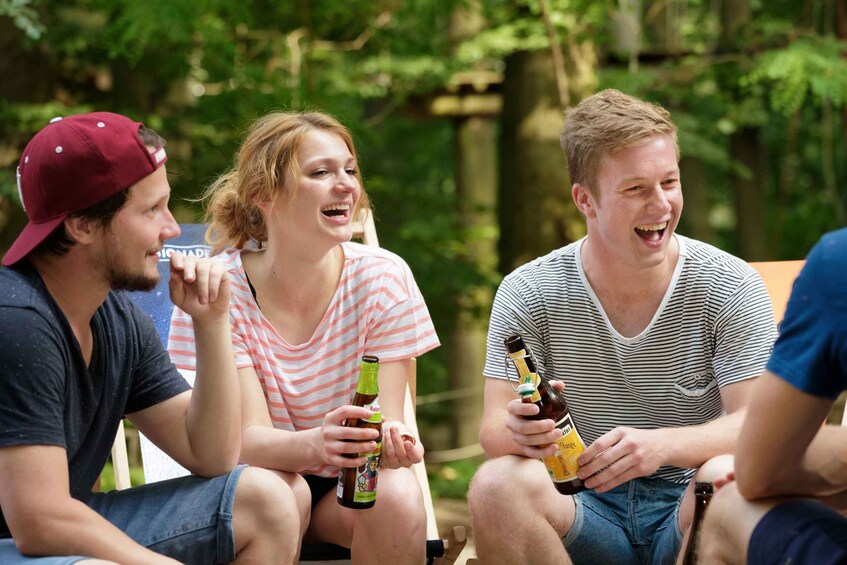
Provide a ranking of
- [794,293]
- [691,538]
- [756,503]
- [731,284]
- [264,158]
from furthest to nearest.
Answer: [264,158]
[731,284]
[691,538]
[756,503]
[794,293]

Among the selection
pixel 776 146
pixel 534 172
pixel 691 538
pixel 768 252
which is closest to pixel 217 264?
pixel 691 538

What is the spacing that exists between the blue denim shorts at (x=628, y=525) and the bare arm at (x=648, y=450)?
170 millimetres

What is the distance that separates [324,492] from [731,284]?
120 cm

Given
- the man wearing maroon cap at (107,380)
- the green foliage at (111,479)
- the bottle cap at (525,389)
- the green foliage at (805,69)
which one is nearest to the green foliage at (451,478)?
the green foliage at (111,479)

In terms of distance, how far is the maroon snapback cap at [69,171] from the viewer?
2.25 meters

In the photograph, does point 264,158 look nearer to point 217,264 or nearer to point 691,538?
point 217,264

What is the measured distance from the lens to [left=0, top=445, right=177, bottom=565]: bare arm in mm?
2109

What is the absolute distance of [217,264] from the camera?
8.45 feet

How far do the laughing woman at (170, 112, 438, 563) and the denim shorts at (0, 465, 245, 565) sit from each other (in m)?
0.34

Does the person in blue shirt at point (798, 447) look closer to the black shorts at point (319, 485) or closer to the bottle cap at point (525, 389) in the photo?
the bottle cap at point (525, 389)

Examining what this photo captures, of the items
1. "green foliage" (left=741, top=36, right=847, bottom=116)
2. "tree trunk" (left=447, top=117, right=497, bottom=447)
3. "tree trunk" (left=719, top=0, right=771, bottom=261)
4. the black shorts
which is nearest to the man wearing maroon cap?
→ the black shorts

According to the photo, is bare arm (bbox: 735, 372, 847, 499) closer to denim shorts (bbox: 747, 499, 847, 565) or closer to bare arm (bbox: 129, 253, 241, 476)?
denim shorts (bbox: 747, 499, 847, 565)

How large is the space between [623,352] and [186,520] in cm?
118

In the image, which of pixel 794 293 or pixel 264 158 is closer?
pixel 794 293
